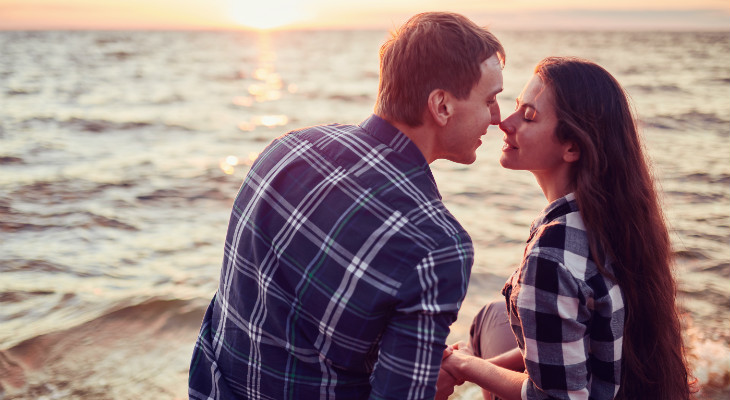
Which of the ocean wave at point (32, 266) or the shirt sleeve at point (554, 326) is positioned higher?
the shirt sleeve at point (554, 326)

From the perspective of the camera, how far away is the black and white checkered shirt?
1.92m

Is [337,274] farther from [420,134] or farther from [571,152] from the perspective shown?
[571,152]

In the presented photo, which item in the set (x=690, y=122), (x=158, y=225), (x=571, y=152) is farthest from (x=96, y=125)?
(x=690, y=122)

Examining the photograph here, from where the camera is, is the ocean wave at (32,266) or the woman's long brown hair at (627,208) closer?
the woman's long brown hair at (627,208)

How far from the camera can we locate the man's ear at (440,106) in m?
2.00

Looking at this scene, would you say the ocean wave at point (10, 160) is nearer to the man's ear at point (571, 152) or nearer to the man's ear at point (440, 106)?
the man's ear at point (440, 106)

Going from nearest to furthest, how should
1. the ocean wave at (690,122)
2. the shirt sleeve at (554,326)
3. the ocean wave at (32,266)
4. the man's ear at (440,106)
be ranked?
the shirt sleeve at (554,326)
the man's ear at (440,106)
the ocean wave at (32,266)
the ocean wave at (690,122)

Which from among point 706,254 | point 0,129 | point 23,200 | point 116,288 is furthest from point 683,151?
point 0,129

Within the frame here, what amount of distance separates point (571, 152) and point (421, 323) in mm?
995

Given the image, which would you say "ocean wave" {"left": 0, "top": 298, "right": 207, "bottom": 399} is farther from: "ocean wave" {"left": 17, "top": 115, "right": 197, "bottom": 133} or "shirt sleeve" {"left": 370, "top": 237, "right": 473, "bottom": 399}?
"ocean wave" {"left": 17, "top": 115, "right": 197, "bottom": 133}

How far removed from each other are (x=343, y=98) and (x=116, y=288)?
626 inches

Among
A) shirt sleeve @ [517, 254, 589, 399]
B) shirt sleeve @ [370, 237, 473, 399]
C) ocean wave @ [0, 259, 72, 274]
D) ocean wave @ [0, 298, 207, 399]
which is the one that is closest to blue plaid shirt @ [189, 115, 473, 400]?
shirt sleeve @ [370, 237, 473, 399]

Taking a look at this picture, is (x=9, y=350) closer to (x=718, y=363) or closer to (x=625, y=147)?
(x=625, y=147)

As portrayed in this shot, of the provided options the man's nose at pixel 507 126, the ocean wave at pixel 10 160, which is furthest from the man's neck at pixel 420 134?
the ocean wave at pixel 10 160
